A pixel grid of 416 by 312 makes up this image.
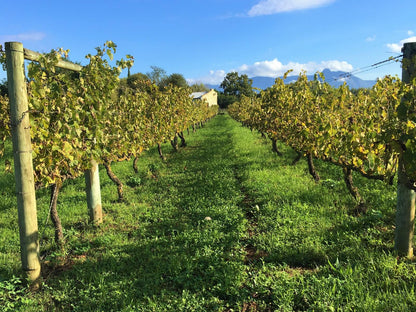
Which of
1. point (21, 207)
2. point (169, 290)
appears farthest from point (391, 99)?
point (21, 207)

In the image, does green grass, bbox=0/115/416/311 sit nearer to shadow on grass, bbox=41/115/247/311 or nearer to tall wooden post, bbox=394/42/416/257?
shadow on grass, bbox=41/115/247/311

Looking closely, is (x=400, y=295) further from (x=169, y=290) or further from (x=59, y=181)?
(x=59, y=181)

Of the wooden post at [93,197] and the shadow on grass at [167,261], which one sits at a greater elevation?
the wooden post at [93,197]

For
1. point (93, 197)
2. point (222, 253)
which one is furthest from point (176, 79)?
point (222, 253)

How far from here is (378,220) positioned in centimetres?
488

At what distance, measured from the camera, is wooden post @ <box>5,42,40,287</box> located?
3.21 metres

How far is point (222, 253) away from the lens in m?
4.24

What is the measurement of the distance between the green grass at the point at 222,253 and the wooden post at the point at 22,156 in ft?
1.46

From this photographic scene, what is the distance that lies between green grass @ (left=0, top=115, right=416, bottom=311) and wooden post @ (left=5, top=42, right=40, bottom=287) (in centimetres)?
45

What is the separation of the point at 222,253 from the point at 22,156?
317 cm

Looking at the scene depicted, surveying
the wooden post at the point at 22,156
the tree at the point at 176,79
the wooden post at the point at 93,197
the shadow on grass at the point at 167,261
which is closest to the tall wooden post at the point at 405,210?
the shadow on grass at the point at 167,261

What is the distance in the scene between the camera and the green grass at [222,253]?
3.19m

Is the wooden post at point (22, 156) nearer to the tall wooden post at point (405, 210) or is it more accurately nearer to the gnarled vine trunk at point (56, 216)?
the gnarled vine trunk at point (56, 216)

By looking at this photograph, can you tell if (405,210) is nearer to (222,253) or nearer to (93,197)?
(222,253)
